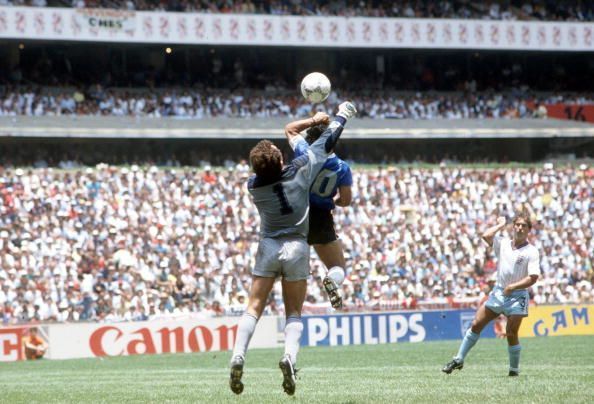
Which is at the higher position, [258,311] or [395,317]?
[258,311]

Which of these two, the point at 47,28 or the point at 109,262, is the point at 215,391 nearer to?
the point at 109,262

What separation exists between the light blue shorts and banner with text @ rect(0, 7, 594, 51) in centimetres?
2854

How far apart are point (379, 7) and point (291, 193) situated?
36929 millimetres

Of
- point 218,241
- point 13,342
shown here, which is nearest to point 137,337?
point 13,342

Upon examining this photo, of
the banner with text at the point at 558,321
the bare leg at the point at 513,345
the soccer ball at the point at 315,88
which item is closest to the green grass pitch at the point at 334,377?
the bare leg at the point at 513,345

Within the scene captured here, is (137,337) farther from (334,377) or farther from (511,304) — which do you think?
(511,304)

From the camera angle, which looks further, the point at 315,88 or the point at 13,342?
the point at 13,342

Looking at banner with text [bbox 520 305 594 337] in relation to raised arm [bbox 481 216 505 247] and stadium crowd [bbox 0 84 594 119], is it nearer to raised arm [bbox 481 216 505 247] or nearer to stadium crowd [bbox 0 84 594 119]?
raised arm [bbox 481 216 505 247]

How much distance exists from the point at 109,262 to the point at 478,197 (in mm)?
12939

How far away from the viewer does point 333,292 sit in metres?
9.88

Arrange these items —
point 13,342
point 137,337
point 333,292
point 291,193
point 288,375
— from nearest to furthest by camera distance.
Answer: point 288,375
point 291,193
point 333,292
point 13,342
point 137,337

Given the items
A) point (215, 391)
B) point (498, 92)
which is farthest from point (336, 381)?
point (498, 92)

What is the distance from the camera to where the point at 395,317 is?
84.5 ft

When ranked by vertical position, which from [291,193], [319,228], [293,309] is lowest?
[293,309]
